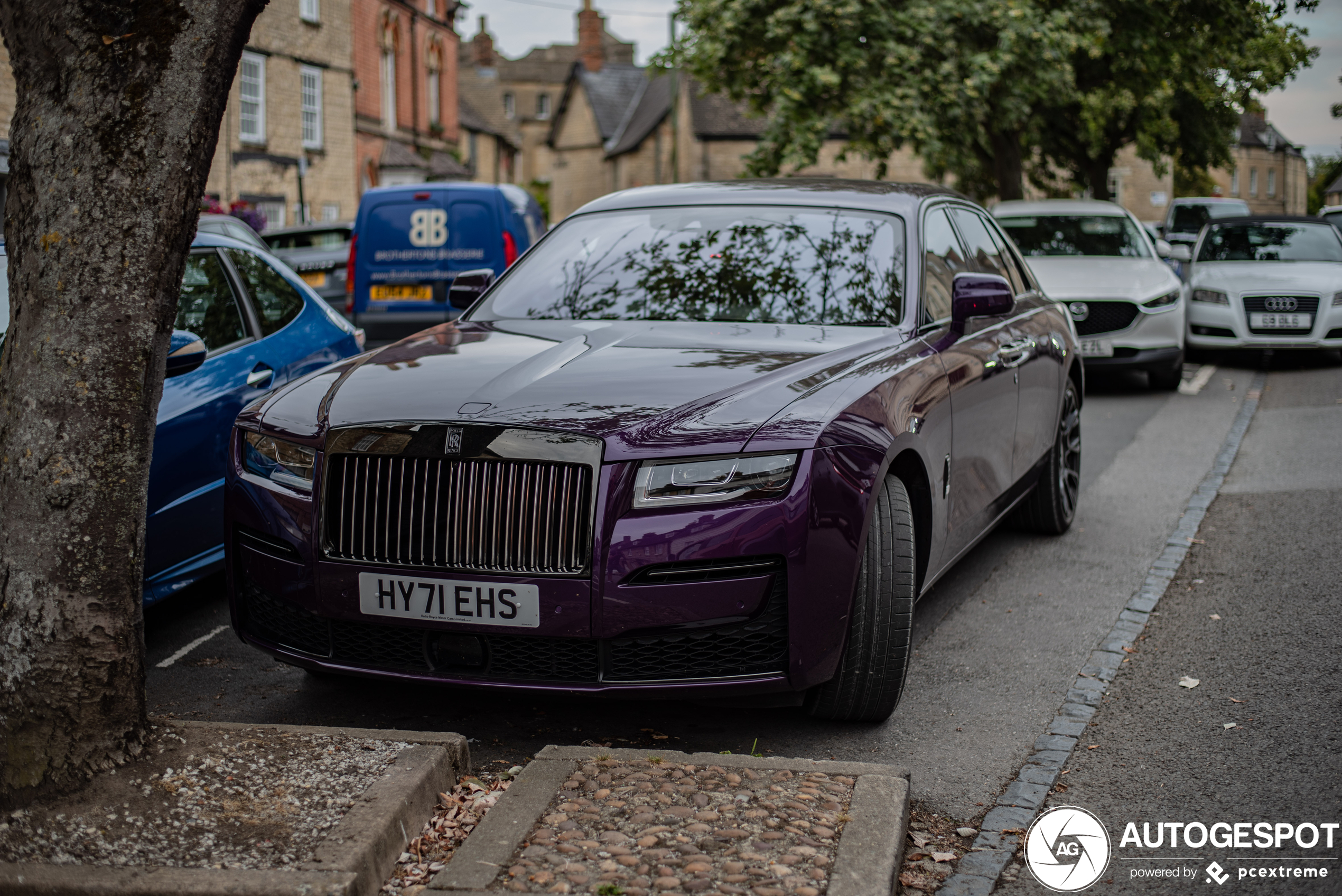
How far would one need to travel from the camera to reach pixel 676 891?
9.19ft

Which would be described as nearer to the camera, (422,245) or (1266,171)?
(422,245)

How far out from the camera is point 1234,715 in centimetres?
418

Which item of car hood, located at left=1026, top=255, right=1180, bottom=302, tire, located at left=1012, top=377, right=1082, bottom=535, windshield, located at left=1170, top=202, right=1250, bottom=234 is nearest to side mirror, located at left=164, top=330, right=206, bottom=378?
tire, located at left=1012, top=377, right=1082, bottom=535

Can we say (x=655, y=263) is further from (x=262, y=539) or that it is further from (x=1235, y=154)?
(x=1235, y=154)

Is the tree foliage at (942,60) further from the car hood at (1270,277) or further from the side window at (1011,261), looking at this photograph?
the side window at (1011,261)

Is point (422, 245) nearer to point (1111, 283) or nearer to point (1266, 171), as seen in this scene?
point (1111, 283)

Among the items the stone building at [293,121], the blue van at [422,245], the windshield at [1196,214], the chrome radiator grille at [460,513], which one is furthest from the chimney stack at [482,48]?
the chrome radiator grille at [460,513]

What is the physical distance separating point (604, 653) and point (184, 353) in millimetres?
2234

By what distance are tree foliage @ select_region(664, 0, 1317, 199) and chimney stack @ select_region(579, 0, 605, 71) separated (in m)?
72.8

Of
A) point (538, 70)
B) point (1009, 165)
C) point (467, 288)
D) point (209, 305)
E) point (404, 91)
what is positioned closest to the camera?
point (467, 288)

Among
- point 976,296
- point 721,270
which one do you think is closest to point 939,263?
point 976,296

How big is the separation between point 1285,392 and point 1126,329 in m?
1.77

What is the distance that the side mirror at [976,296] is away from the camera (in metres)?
4.84

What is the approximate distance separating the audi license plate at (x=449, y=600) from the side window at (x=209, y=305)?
2277mm
